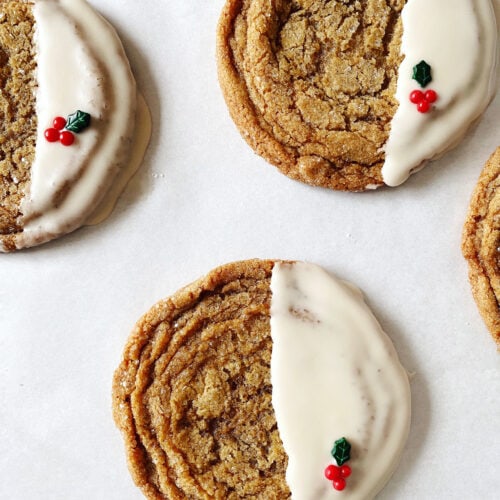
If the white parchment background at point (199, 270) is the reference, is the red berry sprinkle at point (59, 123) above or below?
above

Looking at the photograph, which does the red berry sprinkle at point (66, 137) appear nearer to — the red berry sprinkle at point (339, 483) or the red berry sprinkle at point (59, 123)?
the red berry sprinkle at point (59, 123)

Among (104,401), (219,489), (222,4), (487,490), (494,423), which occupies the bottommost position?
(487,490)

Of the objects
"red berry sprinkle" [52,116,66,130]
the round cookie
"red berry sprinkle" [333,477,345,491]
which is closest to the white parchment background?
the round cookie

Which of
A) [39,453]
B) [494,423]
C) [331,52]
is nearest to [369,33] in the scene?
[331,52]

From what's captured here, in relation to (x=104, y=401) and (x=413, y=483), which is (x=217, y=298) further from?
(x=413, y=483)

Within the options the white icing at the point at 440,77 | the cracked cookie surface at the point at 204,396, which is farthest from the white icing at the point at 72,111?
the white icing at the point at 440,77

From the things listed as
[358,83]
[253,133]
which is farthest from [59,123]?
[358,83]

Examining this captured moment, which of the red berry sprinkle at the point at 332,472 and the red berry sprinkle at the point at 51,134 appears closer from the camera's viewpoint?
the red berry sprinkle at the point at 332,472
